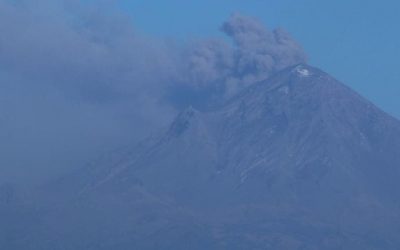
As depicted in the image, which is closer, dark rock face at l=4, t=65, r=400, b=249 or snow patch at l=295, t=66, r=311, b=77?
dark rock face at l=4, t=65, r=400, b=249

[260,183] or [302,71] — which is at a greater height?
[302,71]

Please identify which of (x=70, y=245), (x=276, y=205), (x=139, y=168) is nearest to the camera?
(x=70, y=245)

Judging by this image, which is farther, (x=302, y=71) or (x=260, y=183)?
(x=302, y=71)

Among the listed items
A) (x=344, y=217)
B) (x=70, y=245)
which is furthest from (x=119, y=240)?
(x=344, y=217)

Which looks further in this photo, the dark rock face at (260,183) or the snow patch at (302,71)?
the snow patch at (302,71)

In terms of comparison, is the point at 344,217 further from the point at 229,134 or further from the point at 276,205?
the point at 229,134

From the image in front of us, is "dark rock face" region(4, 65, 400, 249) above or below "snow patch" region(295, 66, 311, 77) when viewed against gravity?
below

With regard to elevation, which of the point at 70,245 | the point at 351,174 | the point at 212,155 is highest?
the point at 212,155

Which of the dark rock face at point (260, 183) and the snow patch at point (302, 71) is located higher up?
the snow patch at point (302, 71)
